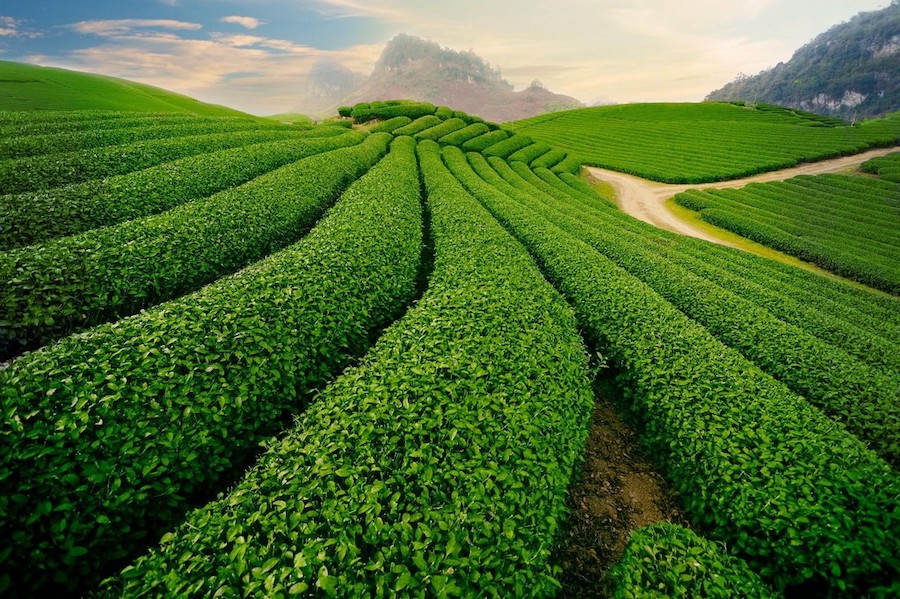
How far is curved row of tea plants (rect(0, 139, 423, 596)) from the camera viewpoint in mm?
5012

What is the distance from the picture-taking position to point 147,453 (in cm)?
583

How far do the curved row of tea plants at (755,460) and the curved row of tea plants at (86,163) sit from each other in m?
24.6

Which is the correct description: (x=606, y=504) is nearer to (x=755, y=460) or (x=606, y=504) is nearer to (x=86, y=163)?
(x=755, y=460)

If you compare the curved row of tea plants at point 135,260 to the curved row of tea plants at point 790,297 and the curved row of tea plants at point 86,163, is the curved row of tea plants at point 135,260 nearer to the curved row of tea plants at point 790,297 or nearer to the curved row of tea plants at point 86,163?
the curved row of tea plants at point 86,163

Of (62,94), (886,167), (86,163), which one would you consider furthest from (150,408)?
(886,167)

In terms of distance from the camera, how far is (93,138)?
2516 cm

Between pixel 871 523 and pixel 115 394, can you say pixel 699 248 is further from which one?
pixel 115 394

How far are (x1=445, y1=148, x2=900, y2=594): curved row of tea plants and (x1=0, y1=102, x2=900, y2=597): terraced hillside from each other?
49 mm

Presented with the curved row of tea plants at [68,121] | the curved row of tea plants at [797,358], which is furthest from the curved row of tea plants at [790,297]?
the curved row of tea plants at [68,121]

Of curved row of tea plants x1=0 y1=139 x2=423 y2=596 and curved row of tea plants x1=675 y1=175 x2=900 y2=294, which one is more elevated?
curved row of tea plants x1=675 y1=175 x2=900 y2=294

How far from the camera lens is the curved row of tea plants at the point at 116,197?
13.1 m

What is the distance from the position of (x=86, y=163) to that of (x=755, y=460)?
1149 inches

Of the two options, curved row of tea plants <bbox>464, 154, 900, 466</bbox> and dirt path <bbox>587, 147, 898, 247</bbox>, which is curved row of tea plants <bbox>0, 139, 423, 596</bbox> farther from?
dirt path <bbox>587, 147, 898, 247</bbox>

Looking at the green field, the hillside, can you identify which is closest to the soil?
the green field
